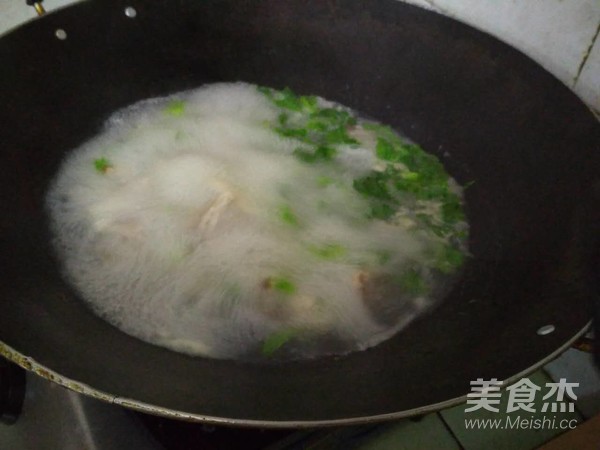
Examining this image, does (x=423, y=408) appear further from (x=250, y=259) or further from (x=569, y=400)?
(x=569, y=400)

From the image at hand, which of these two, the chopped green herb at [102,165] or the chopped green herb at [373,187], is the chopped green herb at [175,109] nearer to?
the chopped green herb at [102,165]

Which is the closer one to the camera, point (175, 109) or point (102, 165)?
point (102, 165)

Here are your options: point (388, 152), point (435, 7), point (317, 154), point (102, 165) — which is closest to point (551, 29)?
point (435, 7)

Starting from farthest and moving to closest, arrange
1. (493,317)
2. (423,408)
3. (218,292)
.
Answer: (218,292)
(493,317)
(423,408)

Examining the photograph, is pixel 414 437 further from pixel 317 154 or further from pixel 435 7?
pixel 435 7

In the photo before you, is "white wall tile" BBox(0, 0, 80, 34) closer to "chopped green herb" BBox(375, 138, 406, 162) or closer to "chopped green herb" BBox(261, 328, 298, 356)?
"chopped green herb" BBox(375, 138, 406, 162)

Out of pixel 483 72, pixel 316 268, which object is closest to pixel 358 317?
pixel 316 268

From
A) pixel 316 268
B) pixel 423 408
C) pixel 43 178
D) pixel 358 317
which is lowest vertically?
pixel 423 408
